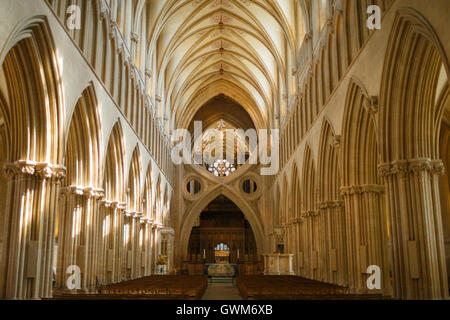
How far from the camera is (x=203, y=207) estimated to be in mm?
42469

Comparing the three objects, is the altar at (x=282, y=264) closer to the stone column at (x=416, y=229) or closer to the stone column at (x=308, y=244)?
the stone column at (x=308, y=244)

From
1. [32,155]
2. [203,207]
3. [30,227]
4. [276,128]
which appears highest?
[276,128]

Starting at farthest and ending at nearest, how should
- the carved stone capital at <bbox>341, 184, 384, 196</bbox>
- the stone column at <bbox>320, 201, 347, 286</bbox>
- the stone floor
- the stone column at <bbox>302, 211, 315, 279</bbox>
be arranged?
the stone column at <bbox>302, 211, 315, 279</bbox>
the stone floor
the stone column at <bbox>320, 201, 347, 286</bbox>
the carved stone capital at <bbox>341, 184, 384, 196</bbox>

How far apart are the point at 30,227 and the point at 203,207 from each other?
30.2 metres

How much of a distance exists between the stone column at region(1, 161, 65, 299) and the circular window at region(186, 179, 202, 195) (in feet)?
101

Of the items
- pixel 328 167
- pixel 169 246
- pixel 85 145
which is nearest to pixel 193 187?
pixel 169 246

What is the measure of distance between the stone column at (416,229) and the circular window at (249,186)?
1232 inches

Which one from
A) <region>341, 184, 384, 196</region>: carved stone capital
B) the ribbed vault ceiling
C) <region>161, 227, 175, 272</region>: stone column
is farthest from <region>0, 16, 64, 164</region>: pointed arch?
<region>161, 227, 175, 272</region>: stone column

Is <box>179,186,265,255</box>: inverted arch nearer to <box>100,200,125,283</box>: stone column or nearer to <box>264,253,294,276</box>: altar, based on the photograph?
<box>264,253,294,276</box>: altar

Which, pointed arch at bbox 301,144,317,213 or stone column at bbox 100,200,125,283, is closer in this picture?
stone column at bbox 100,200,125,283

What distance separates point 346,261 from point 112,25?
13.7 metres

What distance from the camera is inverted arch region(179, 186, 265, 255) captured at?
41.1 meters

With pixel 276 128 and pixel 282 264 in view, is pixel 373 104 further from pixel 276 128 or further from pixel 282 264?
pixel 276 128

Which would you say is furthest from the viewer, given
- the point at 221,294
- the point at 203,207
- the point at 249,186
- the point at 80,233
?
the point at 249,186
